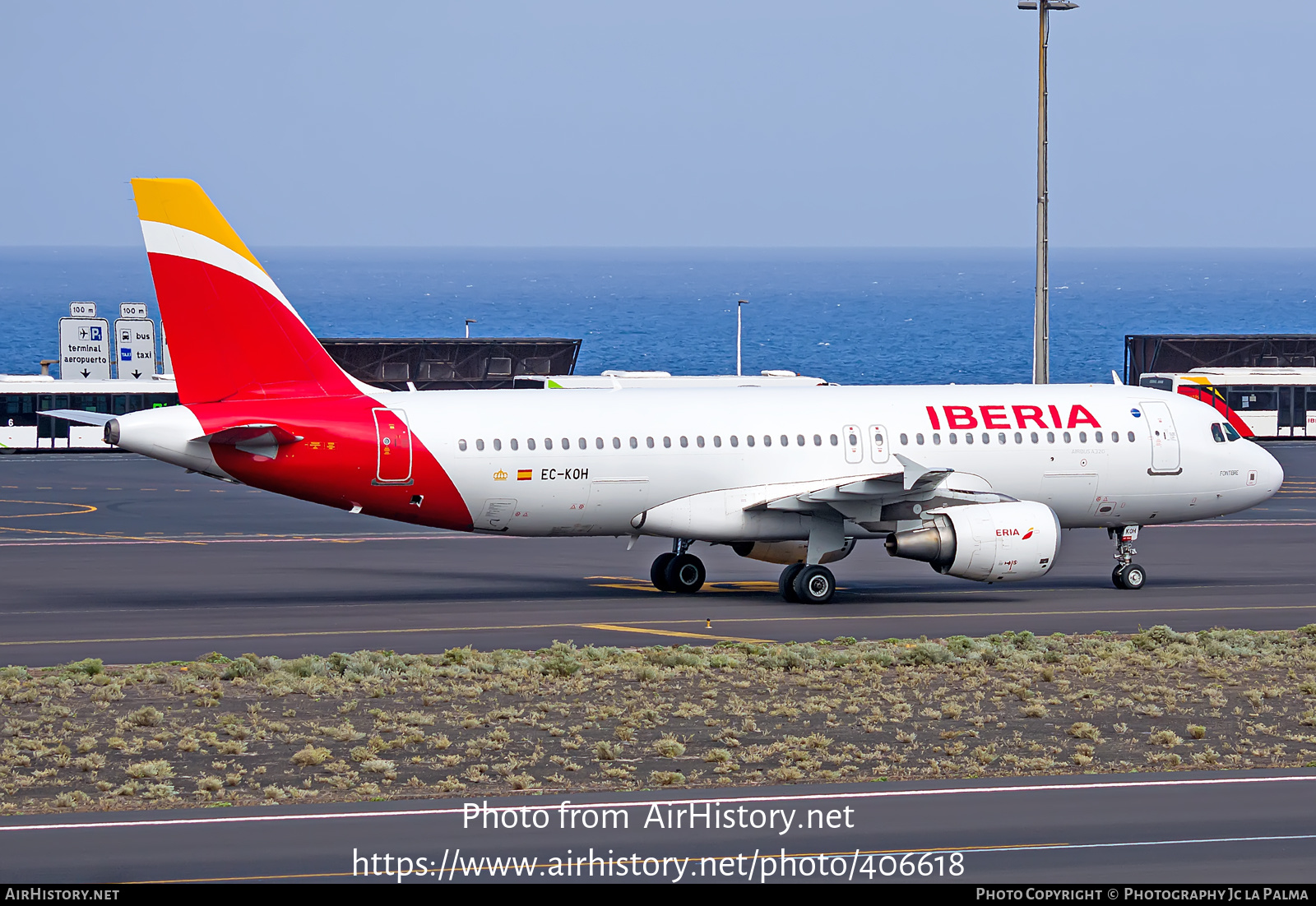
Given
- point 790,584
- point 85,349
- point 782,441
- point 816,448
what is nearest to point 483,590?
point 790,584

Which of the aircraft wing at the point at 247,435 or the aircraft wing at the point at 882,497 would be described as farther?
the aircraft wing at the point at 882,497

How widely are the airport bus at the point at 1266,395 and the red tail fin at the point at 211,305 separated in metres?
57.7

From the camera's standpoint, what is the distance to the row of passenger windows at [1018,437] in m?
35.4

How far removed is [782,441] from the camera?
3500cm

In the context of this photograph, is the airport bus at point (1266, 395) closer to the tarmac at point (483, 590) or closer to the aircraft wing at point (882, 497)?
the tarmac at point (483, 590)

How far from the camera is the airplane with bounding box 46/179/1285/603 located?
31688 mm

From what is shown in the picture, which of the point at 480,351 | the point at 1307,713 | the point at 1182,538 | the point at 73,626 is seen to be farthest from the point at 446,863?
the point at 480,351

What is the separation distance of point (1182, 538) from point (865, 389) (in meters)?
15.4

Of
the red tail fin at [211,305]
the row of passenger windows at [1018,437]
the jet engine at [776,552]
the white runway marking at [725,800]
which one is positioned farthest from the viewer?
the jet engine at [776,552]

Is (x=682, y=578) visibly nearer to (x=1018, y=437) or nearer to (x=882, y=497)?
(x=882, y=497)

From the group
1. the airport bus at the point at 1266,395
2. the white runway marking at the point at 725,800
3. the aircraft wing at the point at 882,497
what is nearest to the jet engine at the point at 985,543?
the aircraft wing at the point at 882,497

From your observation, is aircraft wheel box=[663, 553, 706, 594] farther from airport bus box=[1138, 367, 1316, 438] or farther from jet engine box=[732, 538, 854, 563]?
airport bus box=[1138, 367, 1316, 438]

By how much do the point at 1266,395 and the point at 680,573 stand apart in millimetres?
56072
